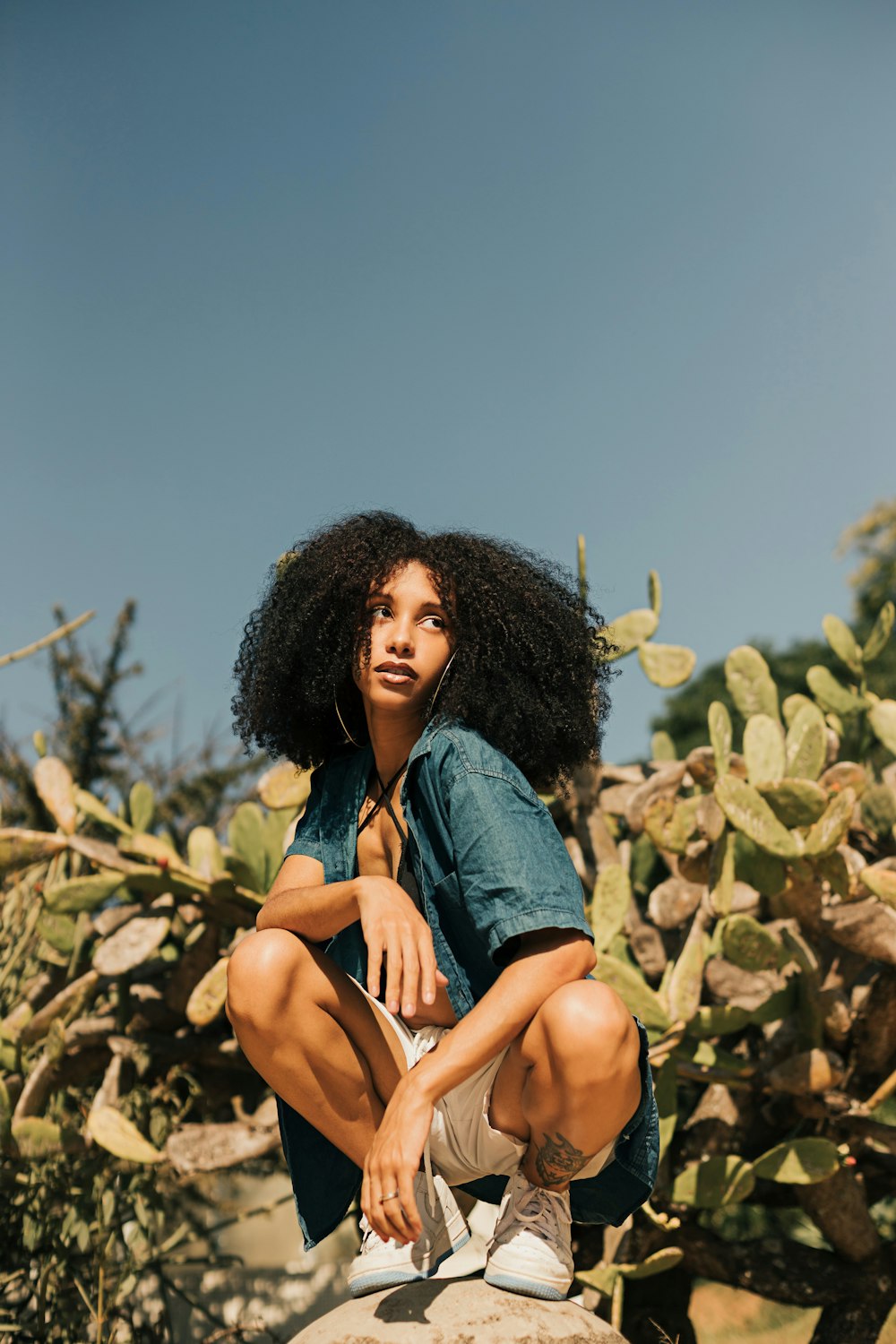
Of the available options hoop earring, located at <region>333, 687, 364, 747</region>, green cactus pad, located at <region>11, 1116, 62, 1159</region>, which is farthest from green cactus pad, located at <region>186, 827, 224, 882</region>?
hoop earring, located at <region>333, 687, 364, 747</region>

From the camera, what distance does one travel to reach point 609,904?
228 centimetres

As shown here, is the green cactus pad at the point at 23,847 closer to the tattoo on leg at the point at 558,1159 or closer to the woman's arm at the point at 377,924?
the woman's arm at the point at 377,924

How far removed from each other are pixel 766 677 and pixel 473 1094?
151 cm

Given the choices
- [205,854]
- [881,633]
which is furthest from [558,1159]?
[881,633]

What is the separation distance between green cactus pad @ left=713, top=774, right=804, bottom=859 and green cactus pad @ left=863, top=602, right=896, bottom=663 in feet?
3.18

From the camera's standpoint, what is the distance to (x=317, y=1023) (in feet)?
4.54

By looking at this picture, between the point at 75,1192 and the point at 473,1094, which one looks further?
the point at 75,1192

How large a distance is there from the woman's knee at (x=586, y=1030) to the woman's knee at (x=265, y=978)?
315 millimetres

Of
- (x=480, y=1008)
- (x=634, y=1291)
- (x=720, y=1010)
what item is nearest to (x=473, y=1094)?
(x=480, y=1008)

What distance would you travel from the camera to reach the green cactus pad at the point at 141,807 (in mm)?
2777

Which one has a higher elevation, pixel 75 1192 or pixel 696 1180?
pixel 696 1180

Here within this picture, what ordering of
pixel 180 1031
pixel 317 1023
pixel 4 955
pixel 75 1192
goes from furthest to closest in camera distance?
pixel 4 955, pixel 180 1031, pixel 75 1192, pixel 317 1023

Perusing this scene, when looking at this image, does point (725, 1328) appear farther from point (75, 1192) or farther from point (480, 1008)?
point (480, 1008)

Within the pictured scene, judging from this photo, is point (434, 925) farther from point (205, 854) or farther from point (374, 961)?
point (205, 854)
